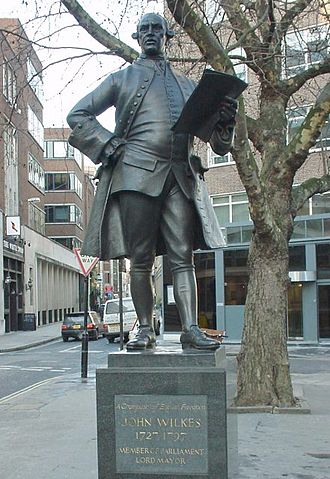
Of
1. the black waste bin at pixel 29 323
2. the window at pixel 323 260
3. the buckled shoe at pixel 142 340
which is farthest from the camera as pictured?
the black waste bin at pixel 29 323

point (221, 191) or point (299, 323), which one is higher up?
point (221, 191)

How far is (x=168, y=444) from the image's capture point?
481 centimetres

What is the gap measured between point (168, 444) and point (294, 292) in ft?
81.4

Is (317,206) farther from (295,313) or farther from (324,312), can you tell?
(295,313)

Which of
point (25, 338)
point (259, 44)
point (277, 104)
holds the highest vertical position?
point (259, 44)

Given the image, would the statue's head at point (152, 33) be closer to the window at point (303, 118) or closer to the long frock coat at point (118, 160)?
the long frock coat at point (118, 160)

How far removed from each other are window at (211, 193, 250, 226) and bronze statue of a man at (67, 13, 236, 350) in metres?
25.2

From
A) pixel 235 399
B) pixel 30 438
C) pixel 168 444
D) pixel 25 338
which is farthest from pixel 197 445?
pixel 25 338

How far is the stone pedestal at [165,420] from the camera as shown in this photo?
4770 millimetres

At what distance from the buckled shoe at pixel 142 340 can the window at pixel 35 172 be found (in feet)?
147

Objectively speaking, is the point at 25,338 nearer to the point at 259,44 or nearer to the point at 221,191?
the point at 221,191

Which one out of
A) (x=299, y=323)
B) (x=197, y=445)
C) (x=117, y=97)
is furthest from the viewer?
(x=299, y=323)

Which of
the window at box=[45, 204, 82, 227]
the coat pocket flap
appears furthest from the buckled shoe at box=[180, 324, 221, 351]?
the window at box=[45, 204, 82, 227]

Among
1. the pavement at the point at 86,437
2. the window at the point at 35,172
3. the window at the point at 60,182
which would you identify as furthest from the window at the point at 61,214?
the pavement at the point at 86,437
